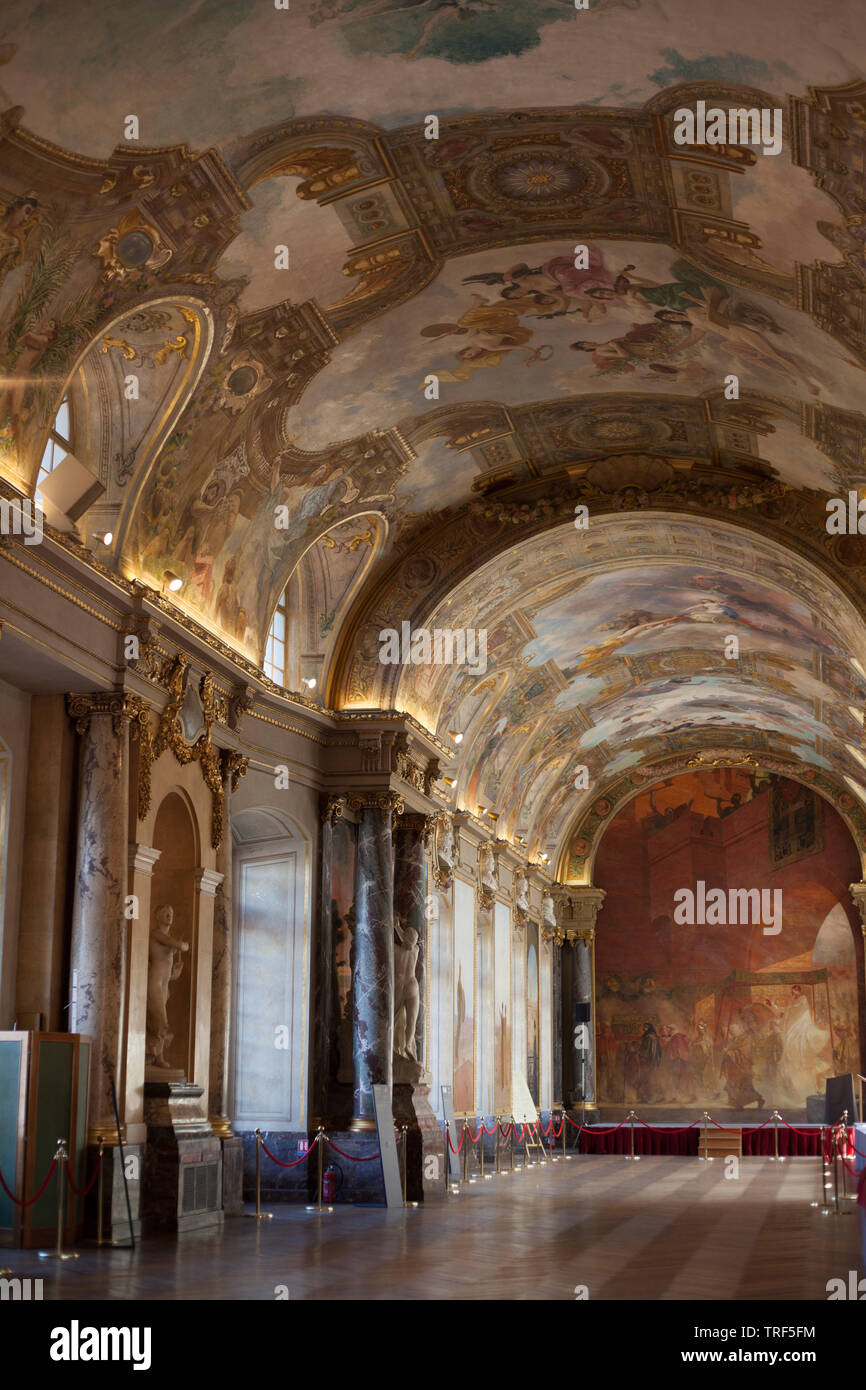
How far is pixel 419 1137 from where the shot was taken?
22.2 meters

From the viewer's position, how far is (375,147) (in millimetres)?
14570

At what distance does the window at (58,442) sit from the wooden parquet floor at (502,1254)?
7849 mm

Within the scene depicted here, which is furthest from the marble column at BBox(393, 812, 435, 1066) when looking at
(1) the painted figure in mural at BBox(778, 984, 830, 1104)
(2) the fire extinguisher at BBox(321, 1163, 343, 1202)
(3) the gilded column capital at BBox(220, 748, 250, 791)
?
(1) the painted figure in mural at BBox(778, 984, 830, 1104)

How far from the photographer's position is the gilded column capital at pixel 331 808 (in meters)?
22.5

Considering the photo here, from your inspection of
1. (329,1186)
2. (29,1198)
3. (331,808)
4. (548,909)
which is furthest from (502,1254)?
(548,909)

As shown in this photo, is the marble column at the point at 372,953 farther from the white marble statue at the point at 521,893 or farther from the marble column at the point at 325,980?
the white marble statue at the point at 521,893

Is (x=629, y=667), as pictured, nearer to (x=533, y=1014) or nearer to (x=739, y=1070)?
(x=533, y=1014)

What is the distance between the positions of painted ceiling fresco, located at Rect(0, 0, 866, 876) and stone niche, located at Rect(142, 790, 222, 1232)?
2947mm

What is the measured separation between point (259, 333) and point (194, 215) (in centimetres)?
260

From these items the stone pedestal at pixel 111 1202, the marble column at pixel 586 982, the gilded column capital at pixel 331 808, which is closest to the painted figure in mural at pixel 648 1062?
the marble column at pixel 586 982

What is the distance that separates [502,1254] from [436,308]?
10806 millimetres

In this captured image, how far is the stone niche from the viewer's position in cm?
1609

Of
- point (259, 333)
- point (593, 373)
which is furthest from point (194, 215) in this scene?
point (593, 373)

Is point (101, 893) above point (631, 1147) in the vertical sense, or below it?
above
